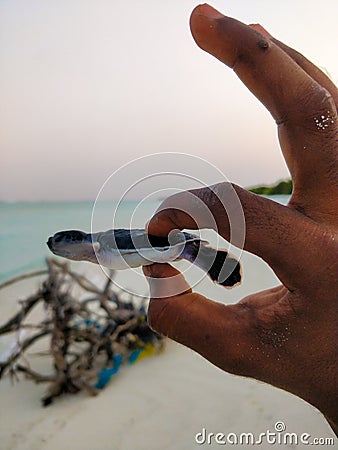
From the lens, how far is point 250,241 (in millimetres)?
585

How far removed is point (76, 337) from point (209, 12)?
176cm

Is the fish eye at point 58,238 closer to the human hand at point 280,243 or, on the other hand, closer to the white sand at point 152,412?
the human hand at point 280,243

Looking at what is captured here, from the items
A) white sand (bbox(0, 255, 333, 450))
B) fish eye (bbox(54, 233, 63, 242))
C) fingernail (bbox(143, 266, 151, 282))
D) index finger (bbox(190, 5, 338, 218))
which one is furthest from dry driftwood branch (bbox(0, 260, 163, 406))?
index finger (bbox(190, 5, 338, 218))

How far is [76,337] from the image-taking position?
2143 millimetres

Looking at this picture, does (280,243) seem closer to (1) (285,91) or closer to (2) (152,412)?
(1) (285,91)

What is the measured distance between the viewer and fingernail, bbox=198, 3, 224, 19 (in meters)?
0.62

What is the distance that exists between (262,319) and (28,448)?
4.23ft

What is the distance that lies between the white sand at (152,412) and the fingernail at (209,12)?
1279 mm

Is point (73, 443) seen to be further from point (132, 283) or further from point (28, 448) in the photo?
point (132, 283)

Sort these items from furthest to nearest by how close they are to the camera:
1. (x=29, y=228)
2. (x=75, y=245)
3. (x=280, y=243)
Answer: (x=29, y=228), (x=75, y=245), (x=280, y=243)

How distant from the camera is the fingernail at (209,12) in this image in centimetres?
62

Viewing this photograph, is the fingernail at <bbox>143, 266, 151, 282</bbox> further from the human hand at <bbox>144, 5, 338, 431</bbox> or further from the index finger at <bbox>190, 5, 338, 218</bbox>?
the index finger at <bbox>190, 5, 338, 218</bbox>

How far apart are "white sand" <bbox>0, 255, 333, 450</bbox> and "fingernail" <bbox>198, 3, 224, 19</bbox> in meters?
1.28

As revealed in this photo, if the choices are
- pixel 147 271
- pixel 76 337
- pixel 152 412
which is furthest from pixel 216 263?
pixel 76 337
